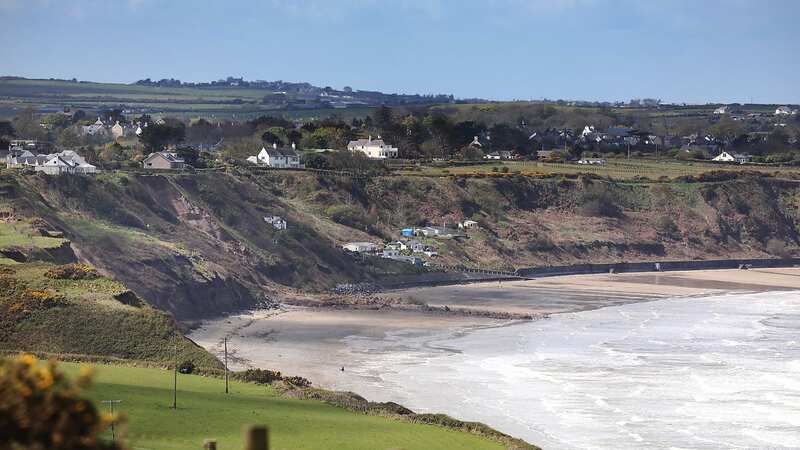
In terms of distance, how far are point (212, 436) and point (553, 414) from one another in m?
11.7

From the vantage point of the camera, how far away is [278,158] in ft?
328

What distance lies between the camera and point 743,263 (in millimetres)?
95062

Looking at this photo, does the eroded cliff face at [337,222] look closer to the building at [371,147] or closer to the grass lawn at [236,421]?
the building at [371,147]

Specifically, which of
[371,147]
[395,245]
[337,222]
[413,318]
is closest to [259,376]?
[413,318]

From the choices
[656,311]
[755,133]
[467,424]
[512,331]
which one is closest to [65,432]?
[467,424]

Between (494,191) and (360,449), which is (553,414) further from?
(494,191)

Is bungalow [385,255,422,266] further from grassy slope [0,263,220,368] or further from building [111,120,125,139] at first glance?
building [111,120,125,139]

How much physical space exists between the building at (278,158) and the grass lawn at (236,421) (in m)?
64.0

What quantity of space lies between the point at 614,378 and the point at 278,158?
60853mm

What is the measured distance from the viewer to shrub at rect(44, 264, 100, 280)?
44625 mm

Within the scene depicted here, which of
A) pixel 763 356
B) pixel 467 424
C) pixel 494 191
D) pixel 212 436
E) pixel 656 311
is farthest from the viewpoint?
pixel 494 191

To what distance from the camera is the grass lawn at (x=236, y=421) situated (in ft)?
93.5

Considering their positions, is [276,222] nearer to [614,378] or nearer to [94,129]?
[614,378]

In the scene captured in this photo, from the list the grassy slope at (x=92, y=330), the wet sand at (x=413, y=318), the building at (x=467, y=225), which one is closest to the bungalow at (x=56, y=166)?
the wet sand at (x=413, y=318)
